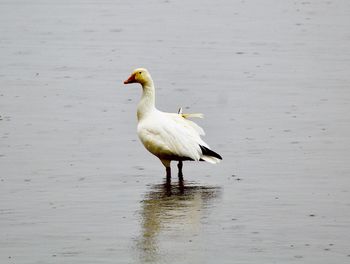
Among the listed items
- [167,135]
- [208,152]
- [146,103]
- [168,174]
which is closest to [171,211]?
[168,174]

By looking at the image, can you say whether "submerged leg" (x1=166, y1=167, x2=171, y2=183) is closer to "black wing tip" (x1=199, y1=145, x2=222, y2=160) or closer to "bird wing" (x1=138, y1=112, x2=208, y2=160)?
"bird wing" (x1=138, y1=112, x2=208, y2=160)

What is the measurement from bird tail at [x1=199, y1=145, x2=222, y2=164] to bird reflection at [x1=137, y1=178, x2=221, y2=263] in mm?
425

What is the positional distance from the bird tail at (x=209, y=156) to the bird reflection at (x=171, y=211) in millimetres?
425

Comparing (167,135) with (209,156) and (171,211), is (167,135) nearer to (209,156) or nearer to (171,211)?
(209,156)

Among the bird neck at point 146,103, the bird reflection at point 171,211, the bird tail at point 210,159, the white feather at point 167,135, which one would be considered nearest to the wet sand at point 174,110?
the bird reflection at point 171,211

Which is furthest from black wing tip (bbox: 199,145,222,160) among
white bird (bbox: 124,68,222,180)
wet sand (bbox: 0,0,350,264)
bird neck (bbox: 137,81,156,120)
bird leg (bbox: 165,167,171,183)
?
bird neck (bbox: 137,81,156,120)

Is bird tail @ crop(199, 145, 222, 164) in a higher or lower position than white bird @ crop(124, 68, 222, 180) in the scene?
lower

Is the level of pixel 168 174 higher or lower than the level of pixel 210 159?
lower

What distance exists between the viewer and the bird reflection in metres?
11.0

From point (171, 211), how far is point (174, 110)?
526 cm

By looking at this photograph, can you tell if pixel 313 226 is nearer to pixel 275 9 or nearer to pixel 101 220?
pixel 101 220

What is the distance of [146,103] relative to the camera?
47.1 feet

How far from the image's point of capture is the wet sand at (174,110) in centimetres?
1112

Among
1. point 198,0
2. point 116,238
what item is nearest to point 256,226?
point 116,238
